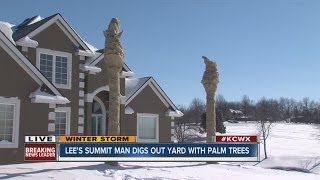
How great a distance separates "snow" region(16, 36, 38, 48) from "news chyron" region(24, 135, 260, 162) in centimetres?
539

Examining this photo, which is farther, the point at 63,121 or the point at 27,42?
the point at 63,121

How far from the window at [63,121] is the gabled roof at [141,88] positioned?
5004mm

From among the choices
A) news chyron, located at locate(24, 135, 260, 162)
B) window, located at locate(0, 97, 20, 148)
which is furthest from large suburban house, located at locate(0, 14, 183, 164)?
news chyron, located at locate(24, 135, 260, 162)

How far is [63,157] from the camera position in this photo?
58.7 ft

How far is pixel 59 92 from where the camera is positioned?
20.6 metres

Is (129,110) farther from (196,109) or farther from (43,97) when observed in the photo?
(196,109)

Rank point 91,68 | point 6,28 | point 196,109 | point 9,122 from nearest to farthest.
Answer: point 9,122
point 6,28
point 91,68
point 196,109

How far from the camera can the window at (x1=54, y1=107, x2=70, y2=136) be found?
24.6 m

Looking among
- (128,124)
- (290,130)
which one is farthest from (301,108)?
(128,124)

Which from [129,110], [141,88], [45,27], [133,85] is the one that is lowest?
[129,110]

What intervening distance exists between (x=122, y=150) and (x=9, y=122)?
15.6 ft

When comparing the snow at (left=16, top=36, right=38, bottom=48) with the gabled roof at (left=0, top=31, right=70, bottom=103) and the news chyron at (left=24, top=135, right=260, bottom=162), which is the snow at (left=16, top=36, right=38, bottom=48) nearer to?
the gabled roof at (left=0, top=31, right=70, bottom=103)

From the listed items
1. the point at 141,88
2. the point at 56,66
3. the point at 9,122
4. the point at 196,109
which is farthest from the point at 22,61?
the point at 196,109

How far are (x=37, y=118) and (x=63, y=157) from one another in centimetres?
280
